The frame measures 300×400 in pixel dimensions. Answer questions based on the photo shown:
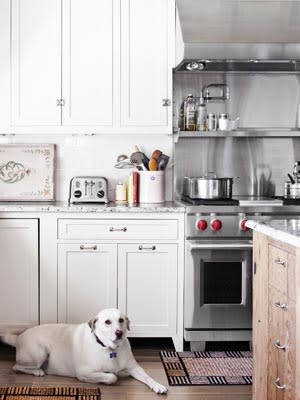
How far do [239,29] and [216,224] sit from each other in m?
1.18

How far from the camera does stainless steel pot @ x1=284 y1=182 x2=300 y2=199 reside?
14.4 feet

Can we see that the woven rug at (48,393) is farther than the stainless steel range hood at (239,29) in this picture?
No

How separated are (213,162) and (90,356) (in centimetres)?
177

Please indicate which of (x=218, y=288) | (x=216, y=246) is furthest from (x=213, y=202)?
(x=218, y=288)

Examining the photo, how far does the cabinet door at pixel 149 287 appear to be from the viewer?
13.1 feet

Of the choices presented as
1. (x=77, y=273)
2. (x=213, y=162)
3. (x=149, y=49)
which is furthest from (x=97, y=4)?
(x=77, y=273)

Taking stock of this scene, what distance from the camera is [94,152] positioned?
183 inches

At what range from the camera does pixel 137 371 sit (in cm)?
345

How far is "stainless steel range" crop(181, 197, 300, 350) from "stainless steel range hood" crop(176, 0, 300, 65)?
0.91m

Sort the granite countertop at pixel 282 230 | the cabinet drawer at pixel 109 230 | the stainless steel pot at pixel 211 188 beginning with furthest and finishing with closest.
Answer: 1. the stainless steel pot at pixel 211 188
2. the cabinet drawer at pixel 109 230
3. the granite countertop at pixel 282 230

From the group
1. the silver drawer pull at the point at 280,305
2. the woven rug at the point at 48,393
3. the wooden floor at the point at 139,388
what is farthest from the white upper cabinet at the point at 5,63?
the silver drawer pull at the point at 280,305

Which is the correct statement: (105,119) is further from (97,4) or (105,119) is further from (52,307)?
(52,307)

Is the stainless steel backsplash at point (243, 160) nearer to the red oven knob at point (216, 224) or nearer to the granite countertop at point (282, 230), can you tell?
the red oven knob at point (216, 224)

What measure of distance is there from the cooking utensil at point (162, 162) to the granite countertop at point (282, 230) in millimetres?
1762
